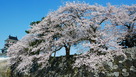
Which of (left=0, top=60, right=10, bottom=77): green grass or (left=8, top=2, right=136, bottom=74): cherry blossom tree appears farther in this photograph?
(left=0, top=60, right=10, bottom=77): green grass

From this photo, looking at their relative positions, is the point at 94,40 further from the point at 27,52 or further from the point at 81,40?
the point at 27,52

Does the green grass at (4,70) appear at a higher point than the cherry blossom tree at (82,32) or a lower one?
lower

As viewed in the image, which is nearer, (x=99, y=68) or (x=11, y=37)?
(x=99, y=68)

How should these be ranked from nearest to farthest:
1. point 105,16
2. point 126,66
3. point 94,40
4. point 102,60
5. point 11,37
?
point 126,66, point 102,60, point 94,40, point 105,16, point 11,37

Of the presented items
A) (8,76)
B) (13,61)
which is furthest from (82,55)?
(8,76)

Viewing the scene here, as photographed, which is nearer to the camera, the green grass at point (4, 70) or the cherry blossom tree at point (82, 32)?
the cherry blossom tree at point (82, 32)

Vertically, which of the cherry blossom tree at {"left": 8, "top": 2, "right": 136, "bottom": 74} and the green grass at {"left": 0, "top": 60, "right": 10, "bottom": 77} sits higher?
the cherry blossom tree at {"left": 8, "top": 2, "right": 136, "bottom": 74}

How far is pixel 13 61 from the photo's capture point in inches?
336

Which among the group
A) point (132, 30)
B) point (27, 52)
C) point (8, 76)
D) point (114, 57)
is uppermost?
point (132, 30)

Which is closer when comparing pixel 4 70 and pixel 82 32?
pixel 82 32

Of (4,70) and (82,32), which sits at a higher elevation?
(82,32)

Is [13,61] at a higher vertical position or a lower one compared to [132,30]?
lower

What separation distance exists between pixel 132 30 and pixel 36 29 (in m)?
4.86

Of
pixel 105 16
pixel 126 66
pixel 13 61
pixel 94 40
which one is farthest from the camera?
pixel 13 61
